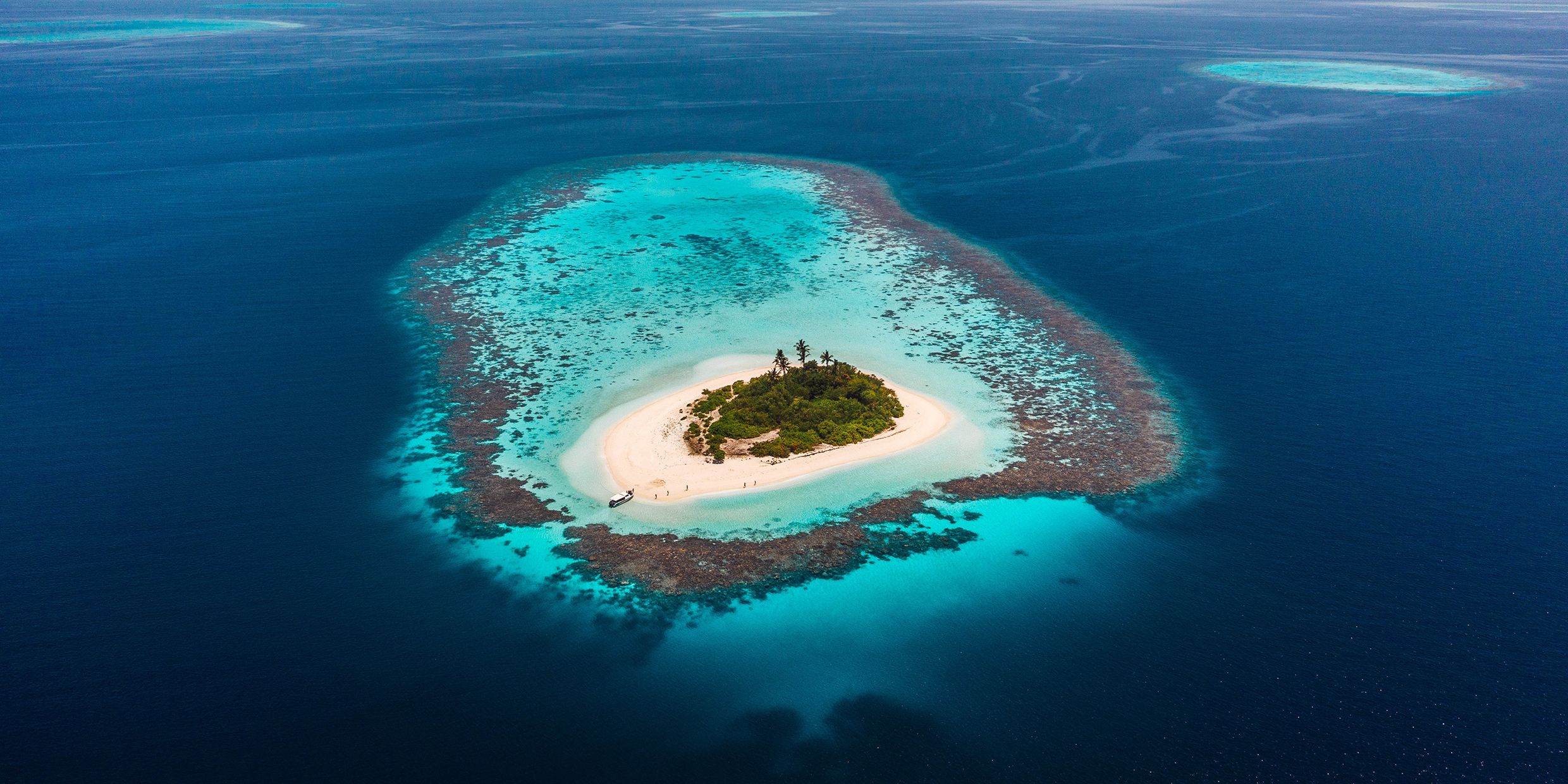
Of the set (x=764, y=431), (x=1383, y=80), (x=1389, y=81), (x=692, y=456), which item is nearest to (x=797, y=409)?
(x=764, y=431)

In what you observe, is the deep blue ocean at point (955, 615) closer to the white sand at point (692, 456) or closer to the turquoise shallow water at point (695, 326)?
the turquoise shallow water at point (695, 326)

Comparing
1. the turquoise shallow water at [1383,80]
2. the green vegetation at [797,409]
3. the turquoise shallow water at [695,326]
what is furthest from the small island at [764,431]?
the turquoise shallow water at [1383,80]

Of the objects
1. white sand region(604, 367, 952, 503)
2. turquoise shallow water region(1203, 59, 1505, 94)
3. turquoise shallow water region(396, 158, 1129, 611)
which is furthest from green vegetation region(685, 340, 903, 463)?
turquoise shallow water region(1203, 59, 1505, 94)

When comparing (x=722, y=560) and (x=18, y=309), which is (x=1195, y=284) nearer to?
(x=722, y=560)

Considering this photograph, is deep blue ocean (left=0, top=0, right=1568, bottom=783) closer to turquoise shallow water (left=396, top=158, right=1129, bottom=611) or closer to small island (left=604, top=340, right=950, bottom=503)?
turquoise shallow water (left=396, top=158, right=1129, bottom=611)

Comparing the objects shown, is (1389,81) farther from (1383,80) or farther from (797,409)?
(797,409)
